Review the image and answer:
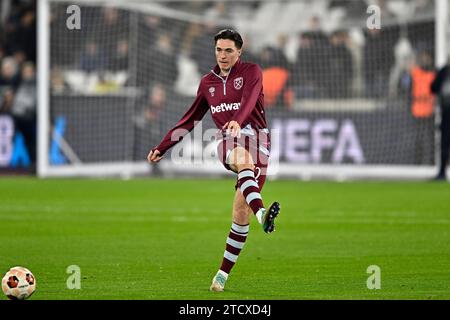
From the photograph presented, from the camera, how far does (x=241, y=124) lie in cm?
905

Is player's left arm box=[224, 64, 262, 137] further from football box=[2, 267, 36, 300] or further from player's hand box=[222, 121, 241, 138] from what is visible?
football box=[2, 267, 36, 300]

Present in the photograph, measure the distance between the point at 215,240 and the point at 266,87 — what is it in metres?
12.3

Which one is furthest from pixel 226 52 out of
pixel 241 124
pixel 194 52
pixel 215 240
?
pixel 194 52

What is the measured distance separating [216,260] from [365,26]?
14842 mm

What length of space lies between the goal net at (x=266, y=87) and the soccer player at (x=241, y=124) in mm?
14857

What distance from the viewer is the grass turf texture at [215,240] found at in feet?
31.2

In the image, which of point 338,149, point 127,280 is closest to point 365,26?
point 338,149

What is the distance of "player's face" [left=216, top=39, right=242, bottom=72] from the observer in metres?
9.20

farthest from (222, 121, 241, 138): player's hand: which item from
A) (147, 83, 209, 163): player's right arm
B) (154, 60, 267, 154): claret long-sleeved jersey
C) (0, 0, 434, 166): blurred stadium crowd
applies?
(0, 0, 434, 166): blurred stadium crowd

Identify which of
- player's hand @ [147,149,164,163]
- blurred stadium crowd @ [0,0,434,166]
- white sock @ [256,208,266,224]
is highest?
blurred stadium crowd @ [0,0,434,166]

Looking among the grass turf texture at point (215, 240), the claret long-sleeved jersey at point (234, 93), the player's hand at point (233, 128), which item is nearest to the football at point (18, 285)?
the grass turf texture at point (215, 240)

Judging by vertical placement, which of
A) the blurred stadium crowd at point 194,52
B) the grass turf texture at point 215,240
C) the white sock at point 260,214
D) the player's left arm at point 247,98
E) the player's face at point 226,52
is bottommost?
the grass turf texture at point 215,240

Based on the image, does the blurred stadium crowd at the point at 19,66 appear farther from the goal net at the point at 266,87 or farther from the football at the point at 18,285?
the football at the point at 18,285
